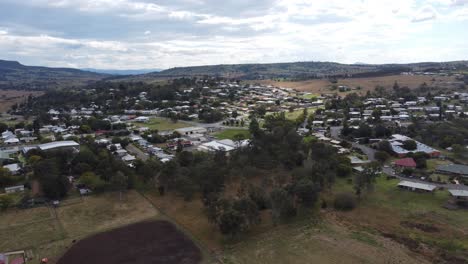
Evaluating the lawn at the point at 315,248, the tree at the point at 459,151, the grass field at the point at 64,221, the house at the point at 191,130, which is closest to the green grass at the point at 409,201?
the lawn at the point at 315,248

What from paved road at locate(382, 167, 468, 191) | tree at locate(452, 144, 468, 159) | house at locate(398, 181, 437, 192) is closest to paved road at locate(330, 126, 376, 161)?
paved road at locate(382, 167, 468, 191)

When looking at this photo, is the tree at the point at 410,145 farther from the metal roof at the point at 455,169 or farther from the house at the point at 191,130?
the house at the point at 191,130

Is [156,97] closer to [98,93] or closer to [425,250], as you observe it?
[98,93]

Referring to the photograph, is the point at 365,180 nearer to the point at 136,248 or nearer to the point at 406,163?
the point at 406,163

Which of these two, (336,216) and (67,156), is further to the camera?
(67,156)

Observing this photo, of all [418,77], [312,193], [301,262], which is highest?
[418,77]

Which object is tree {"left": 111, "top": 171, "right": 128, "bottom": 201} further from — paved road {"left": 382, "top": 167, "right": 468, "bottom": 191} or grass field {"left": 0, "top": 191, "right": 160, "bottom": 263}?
paved road {"left": 382, "top": 167, "right": 468, "bottom": 191}

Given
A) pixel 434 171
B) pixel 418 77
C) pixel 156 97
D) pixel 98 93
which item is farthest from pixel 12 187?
pixel 418 77

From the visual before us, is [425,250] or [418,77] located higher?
[418,77]
